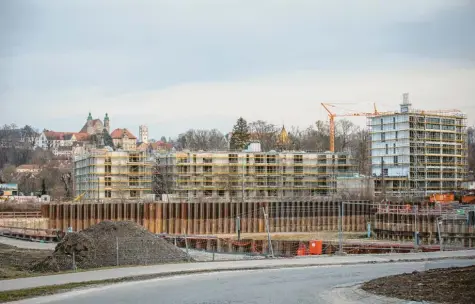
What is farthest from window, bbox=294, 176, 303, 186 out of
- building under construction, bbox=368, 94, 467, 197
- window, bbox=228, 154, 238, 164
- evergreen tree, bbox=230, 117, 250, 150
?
evergreen tree, bbox=230, 117, 250, 150

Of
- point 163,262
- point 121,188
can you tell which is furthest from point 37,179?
point 163,262

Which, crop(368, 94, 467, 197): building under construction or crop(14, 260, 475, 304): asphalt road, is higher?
crop(368, 94, 467, 197): building under construction

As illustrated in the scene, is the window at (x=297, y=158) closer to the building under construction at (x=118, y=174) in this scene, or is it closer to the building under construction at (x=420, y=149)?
the building under construction at (x=420, y=149)

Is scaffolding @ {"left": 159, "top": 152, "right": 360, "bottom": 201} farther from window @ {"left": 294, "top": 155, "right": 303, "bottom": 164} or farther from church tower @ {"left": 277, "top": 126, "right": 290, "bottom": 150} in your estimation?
church tower @ {"left": 277, "top": 126, "right": 290, "bottom": 150}

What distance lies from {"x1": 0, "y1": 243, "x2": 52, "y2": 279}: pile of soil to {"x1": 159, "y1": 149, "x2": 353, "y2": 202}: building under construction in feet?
233

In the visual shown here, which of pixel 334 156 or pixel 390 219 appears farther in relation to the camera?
pixel 334 156

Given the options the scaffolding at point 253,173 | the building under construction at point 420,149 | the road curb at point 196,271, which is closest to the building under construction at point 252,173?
the scaffolding at point 253,173

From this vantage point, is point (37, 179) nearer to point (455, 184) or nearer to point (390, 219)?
point (455, 184)

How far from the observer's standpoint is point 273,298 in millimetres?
22484

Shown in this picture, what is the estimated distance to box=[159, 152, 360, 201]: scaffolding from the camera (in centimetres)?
12319

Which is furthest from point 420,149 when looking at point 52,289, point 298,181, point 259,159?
point 52,289

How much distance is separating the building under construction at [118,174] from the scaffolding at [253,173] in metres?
3.94

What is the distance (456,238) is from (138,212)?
113 ft

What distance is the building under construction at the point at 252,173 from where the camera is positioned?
123188mm
